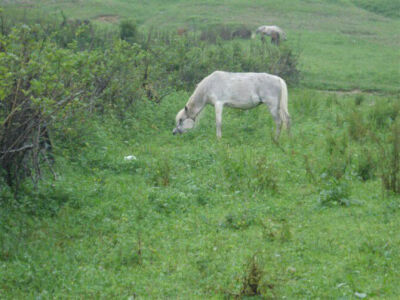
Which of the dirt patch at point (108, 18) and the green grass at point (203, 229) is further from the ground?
the green grass at point (203, 229)

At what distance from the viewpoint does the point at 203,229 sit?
7074 mm

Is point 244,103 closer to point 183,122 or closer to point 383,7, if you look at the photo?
point 183,122

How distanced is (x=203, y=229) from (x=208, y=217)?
0.38 meters

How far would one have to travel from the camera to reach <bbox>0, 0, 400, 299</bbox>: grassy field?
226 inches

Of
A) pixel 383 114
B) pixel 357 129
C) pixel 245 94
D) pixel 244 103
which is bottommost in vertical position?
pixel 383 114

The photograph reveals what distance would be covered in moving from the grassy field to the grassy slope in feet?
26.9

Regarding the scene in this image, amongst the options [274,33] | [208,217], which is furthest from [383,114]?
[274,33]

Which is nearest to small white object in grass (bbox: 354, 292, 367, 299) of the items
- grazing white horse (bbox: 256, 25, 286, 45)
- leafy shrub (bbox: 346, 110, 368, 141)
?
leafy shrub (bbox: 346, 110, 368, 141)

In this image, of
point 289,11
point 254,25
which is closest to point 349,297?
point 254,25

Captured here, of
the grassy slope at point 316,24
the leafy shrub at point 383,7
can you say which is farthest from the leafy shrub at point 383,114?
the leafy shrub at point 383,7

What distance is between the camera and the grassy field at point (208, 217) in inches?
226

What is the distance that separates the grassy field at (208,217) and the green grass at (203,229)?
2 cm

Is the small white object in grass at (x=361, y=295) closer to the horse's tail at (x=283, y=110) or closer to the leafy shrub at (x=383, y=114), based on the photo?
Result: the horse's tail at (x=283, y=110)

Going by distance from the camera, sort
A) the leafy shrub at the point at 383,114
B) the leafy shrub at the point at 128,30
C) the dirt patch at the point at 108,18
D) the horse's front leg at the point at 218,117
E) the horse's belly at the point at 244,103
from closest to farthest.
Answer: the horse's front leg at the point at 218,117 < the horse's belly at the point at 244,103 < the leafy shrub at the point at 383,114 < the leafy shrub at the point at 128,30 < the dirt patch at the point at 108,18
